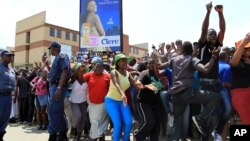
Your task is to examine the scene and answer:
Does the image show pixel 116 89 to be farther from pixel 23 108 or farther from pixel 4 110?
pixel 23 108

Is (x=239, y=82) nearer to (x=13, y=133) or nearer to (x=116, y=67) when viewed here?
(x=116, y=67)

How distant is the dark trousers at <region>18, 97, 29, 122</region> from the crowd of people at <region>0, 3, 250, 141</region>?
14.6ft

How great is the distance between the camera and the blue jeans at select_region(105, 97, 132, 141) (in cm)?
660

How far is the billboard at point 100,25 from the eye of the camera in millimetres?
17719

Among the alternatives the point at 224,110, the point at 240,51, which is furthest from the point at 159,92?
the point at 240,51

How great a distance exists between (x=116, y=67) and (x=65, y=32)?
55.6 metres

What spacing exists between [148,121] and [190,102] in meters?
1.00

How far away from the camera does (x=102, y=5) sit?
59.8ft

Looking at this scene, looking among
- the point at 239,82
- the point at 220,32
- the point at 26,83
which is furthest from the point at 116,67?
the point at 26,83

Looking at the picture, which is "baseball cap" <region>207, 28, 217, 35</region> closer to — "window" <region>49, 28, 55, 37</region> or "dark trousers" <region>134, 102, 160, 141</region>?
"dark trousers" <region>134, 102, 160, 141</region>

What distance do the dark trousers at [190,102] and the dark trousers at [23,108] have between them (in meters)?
8.05

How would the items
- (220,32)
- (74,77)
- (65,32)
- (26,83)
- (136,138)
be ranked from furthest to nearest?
(65,32)
(26,83)
(74,77)
(136,138)
(220,32)

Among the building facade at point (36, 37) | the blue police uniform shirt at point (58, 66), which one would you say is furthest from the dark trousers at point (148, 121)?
the building facade at point (36, 37)

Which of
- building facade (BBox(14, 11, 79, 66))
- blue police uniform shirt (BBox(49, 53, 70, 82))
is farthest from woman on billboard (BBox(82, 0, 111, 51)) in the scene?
building facade (BBox(14, 11, 79, 66))
